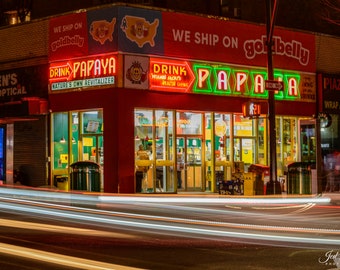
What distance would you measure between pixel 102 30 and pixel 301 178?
914cm

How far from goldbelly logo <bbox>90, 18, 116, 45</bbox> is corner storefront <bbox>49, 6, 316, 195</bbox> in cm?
4

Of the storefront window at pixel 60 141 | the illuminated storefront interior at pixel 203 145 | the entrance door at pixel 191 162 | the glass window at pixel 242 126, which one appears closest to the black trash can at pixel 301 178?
the illuminated storefront interior at pixel 203 145

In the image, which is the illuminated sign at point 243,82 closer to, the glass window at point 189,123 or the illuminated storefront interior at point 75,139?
the glass window at point 189,123

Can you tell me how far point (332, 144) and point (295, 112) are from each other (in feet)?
12.9

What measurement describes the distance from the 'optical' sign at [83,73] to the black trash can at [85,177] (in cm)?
394

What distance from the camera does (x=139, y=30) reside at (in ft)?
80.6

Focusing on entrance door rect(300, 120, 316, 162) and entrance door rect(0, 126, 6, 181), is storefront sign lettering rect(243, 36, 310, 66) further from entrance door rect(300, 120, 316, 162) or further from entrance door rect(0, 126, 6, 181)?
entrance door rect(0, 126, 6, 181)

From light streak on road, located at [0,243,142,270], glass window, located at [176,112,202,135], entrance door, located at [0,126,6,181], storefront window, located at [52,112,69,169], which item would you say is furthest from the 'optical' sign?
light streak on road, located at [0,243,142,270]

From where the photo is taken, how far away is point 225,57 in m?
27.3

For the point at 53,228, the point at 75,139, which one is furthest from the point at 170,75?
the point at 53,228

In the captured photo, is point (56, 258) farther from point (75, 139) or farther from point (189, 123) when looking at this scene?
point (189, 123)

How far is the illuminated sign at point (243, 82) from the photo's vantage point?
26500 mm

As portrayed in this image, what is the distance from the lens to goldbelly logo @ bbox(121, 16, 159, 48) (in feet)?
79.8

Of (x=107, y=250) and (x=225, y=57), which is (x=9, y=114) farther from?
(x=107, y=250)
